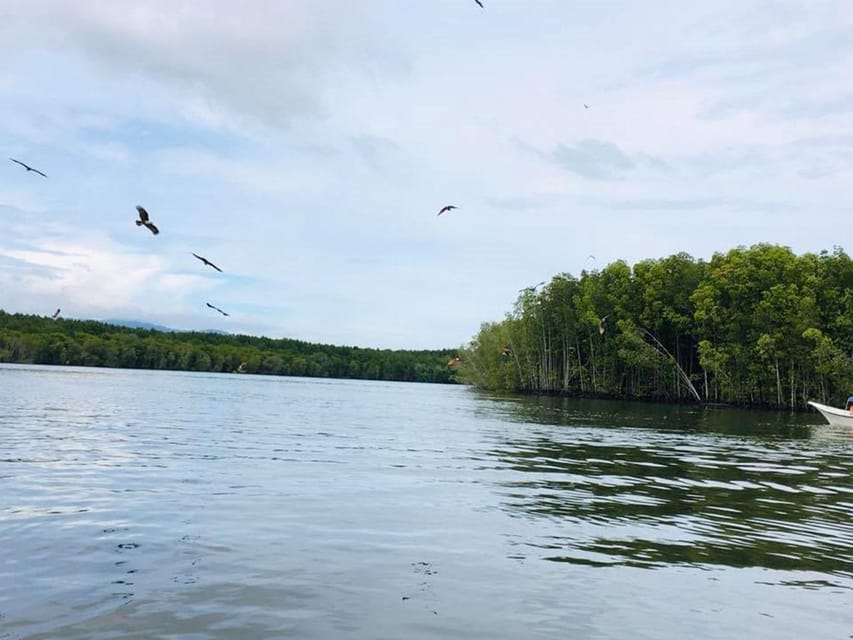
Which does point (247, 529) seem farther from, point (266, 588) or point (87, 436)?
point (87, 436)

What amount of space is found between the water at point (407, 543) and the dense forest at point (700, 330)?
4768 cm

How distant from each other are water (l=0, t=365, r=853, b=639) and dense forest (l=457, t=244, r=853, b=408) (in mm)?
47676

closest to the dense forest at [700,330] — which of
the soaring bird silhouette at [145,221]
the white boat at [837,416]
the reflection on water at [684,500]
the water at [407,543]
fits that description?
the white boat at [837,416]

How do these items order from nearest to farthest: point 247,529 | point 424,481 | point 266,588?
point 266,588
point 247,529
point 424,481

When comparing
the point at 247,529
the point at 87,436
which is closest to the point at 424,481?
the point at 247,529

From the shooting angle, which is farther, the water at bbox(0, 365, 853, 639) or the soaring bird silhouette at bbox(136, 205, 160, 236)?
the soaring bird silhouette at bbox(136, 205, 160, 236)

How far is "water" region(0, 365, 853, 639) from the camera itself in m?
8.66

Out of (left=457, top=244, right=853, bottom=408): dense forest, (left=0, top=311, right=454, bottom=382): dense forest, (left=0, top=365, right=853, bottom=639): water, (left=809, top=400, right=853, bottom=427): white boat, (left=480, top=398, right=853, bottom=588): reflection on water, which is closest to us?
(left=0, top=365, right=853, bottom=639): water

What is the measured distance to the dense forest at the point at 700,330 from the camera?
76.2 meters

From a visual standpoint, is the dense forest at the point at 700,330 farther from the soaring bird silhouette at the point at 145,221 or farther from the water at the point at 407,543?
the soaring bird silhouette at the point at 145,221

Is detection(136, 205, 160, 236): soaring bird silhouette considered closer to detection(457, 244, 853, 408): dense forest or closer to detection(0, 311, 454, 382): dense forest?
detection(457, 244, 853, 408): dense forest

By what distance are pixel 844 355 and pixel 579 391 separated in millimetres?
42514

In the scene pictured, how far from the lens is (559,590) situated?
9.94 metres

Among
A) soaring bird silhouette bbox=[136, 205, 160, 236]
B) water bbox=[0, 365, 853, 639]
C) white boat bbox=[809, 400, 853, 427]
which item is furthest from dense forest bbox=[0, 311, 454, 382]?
soaring bird silhouette bbox=[136, 205, 160, 236]
